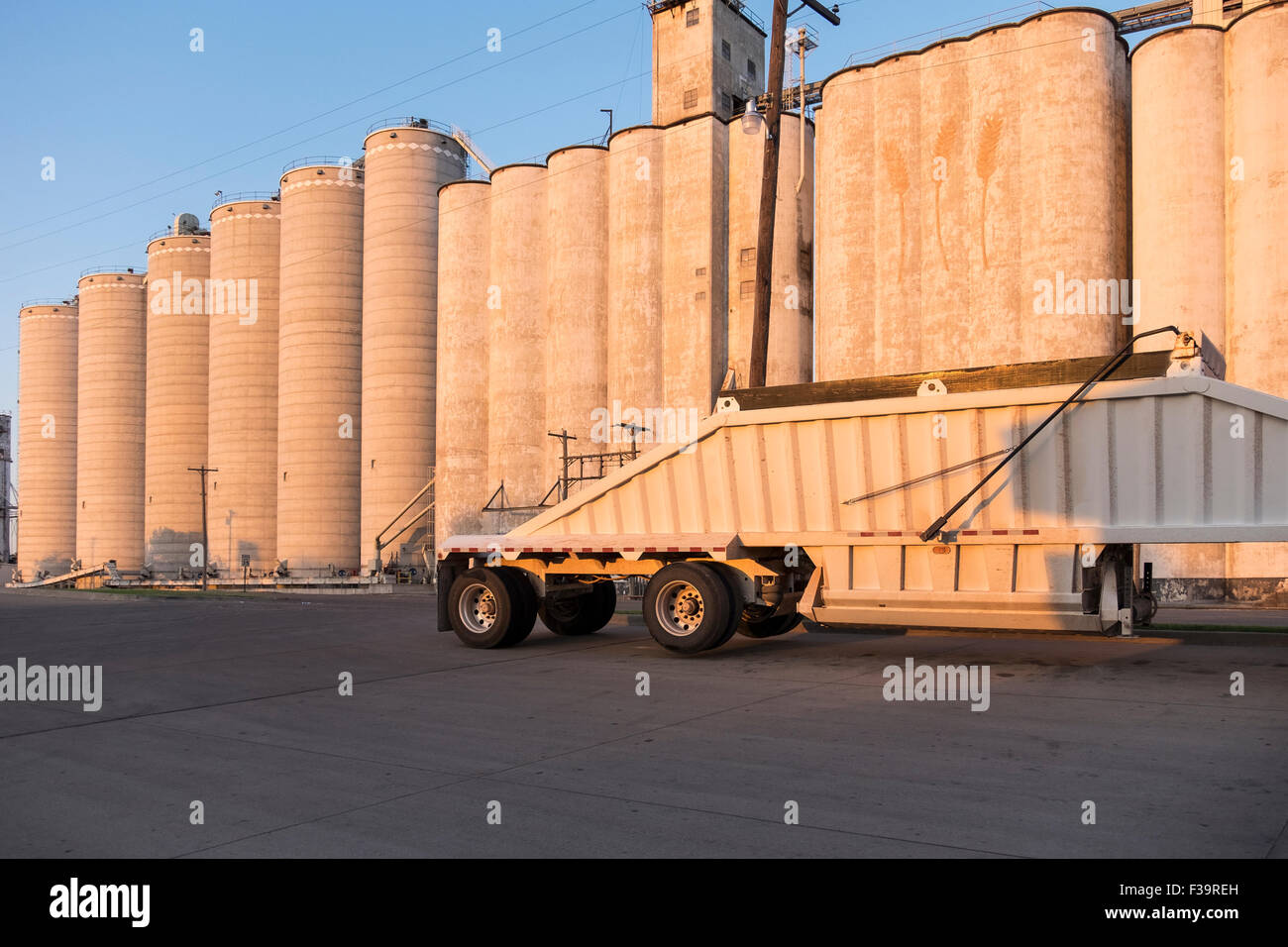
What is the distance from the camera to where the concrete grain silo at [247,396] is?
62.7 m

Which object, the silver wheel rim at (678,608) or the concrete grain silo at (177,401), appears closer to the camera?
the silver wheel rim at (678,608)

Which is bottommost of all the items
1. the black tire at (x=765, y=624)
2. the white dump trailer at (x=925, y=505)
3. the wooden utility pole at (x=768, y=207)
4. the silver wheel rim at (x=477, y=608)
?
the black tire at (x=765, y=624)

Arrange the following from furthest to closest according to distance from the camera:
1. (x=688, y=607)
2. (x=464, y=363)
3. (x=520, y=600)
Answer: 1. (x=464, y=363)
2. (x=520, y=600)
3. (x=688, y=607)

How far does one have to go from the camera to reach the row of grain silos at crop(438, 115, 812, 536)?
42.8 meters

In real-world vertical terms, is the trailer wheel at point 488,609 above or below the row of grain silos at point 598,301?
below

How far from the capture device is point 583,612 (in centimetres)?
1602

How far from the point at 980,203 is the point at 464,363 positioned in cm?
2696

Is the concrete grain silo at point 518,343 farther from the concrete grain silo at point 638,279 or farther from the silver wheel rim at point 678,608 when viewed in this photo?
the silver wheel rim at point 678,608

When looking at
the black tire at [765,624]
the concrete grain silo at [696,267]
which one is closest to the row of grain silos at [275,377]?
the concrete grain silo at [696,267]

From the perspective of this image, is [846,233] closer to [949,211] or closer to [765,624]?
[949,211]

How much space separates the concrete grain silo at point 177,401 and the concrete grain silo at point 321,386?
1127 centimetres

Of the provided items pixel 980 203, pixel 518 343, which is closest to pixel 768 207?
pixel 980 203
